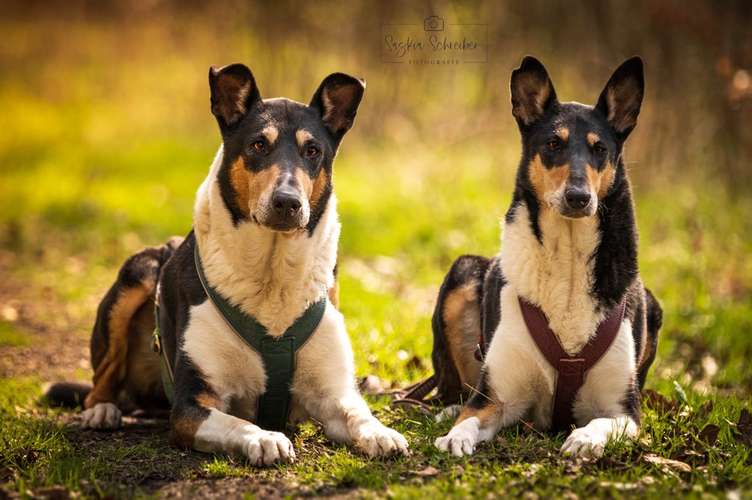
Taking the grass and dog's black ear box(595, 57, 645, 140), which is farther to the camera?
dog's black ear box(595, 57, 645, 140)

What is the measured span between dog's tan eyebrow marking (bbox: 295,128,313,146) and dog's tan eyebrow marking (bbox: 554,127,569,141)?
1192mm

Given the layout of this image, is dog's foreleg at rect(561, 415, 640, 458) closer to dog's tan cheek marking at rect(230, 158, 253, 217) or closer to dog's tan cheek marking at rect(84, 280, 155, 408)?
dog's tan cheek marking at rect(230, 158, 253, 217)

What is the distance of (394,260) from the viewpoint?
31.8ft

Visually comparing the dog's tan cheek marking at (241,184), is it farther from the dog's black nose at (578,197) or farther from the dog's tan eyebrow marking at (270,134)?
the dog's black nose at (578,197)

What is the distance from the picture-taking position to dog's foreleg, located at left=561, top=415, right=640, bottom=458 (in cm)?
397

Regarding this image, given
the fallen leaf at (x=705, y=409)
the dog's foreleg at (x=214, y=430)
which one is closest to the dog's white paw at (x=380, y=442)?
the dog's foreleg at (x=214, y=430)

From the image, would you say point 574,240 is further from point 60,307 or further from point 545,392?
point 60,307

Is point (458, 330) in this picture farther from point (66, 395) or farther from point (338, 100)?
point (66, 395)

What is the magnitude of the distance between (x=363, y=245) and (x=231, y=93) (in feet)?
18.6

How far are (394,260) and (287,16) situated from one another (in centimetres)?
576

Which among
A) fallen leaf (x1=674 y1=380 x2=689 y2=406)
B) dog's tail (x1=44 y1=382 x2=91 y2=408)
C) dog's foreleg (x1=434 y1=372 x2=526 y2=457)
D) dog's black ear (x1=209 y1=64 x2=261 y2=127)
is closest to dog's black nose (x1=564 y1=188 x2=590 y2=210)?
dog's foreleg (x1=434 y1=372 x2=526 y2=457)

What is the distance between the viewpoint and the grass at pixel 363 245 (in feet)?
12.8

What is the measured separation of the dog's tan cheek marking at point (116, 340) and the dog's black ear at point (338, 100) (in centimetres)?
139

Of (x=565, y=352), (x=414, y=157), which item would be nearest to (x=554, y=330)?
(x=565, y=352)
